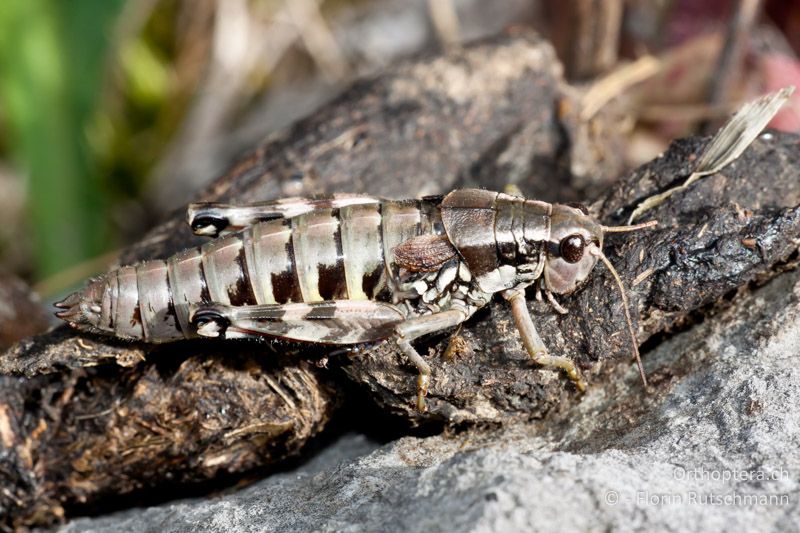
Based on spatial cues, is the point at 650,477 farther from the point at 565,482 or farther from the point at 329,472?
the point at 329,472

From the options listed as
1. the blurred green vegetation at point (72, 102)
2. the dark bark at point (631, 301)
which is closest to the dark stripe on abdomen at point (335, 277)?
the dark bark at point (631, 301)

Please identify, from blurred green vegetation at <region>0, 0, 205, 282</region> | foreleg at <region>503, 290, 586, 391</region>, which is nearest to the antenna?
foreleg at <region>503, 290, 586, 391</region>

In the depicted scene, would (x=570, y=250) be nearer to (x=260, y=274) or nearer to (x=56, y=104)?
(x=260, y=274)

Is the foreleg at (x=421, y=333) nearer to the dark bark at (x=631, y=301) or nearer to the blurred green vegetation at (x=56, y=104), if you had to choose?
the dark bark at (x=631, y=301)

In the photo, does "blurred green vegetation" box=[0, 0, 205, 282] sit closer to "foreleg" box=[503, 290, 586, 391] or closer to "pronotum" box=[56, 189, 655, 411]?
"pronotum" box=[56, 189, 655, 411]

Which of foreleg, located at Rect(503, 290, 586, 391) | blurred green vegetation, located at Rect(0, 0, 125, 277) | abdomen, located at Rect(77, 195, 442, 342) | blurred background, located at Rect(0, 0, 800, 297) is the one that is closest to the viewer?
foreleg, located at Rect(503, 290, 586, 391)

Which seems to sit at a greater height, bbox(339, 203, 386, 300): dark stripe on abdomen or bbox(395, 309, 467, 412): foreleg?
bbox(339, 203, 386, 300): dark stripe on abdomen

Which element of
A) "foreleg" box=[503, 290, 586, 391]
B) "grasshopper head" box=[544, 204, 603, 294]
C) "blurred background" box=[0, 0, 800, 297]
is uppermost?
"blurred background" box=[0, 0, 800, 297]
